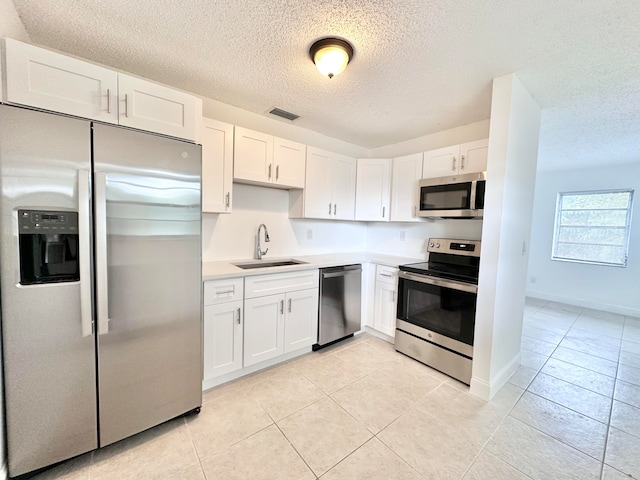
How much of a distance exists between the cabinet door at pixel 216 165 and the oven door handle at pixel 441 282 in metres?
1.90

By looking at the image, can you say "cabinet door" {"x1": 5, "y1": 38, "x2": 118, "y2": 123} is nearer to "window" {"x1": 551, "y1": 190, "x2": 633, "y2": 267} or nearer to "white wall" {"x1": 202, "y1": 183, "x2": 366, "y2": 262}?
"white wall" {"x1": 202, "y1": 183, "x2": 366, "y2": 262}

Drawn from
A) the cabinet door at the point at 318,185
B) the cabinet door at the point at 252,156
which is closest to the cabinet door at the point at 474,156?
the cabinet door at the point at 318,185

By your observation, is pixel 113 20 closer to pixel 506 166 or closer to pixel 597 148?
pixel 506 166

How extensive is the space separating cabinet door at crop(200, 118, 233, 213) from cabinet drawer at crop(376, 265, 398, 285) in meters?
1.82

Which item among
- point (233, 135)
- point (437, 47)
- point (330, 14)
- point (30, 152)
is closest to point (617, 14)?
point (437, 47)

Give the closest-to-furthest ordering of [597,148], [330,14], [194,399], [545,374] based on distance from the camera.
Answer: [330,14] < [194,399] < [545,374] < [597,148]

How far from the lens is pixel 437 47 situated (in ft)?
5.41

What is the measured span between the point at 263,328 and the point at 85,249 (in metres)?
1.43

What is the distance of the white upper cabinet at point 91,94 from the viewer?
1246 millimetres

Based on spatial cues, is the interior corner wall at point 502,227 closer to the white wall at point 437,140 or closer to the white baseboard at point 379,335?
the white wall at point 437,140

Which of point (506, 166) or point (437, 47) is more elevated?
point (437, 47)

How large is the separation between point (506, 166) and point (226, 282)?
238cm

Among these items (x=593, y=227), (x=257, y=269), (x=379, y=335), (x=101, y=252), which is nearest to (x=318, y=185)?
(x=257, y=269)

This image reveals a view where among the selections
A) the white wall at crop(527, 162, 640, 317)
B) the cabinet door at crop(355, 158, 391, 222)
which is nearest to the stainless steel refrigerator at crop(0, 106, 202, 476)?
the cabinet door at crop(355, 158, 391, 222)
